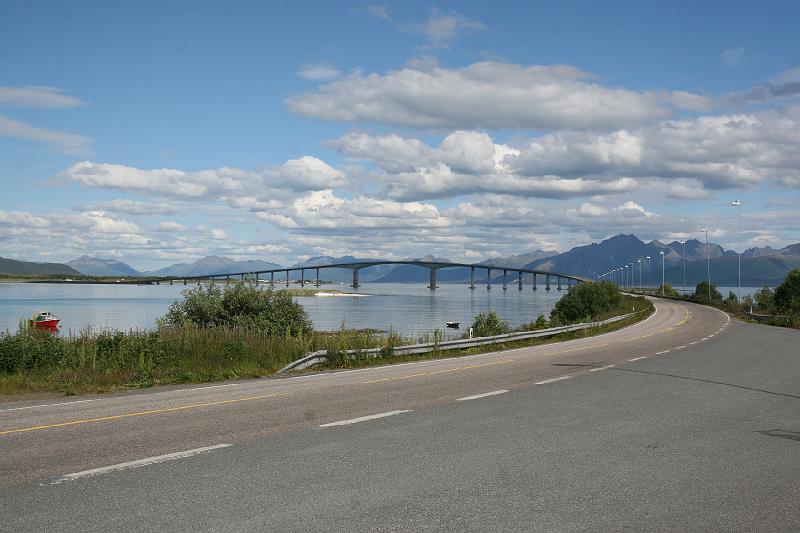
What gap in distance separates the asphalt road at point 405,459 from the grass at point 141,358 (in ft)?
6.42

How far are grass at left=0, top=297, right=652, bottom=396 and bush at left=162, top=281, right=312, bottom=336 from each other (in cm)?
1136

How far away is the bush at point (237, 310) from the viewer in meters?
33.8

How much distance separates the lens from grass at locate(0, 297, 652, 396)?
1550 cm

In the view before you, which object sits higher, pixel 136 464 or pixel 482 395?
pixel 136 464

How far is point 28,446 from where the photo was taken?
8664 mm

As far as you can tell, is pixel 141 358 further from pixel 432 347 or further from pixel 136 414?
pixel 432 347

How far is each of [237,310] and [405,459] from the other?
2771 cm

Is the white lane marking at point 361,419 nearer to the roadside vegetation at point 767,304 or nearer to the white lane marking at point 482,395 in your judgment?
the white lane marking at point 482,395

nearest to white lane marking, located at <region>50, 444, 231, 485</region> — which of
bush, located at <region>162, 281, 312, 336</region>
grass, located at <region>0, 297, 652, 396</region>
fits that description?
grass, located at <region>0, 297, 652, 396</region>

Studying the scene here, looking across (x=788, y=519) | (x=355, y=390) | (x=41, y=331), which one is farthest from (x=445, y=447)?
(x=41, y=331)

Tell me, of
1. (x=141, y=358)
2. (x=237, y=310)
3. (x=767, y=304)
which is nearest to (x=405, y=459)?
A: (x=141, y=358)

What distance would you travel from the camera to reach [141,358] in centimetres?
1725

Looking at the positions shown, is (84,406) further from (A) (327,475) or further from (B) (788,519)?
(B) (788,519)

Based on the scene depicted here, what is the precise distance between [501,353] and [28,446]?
760 inches
